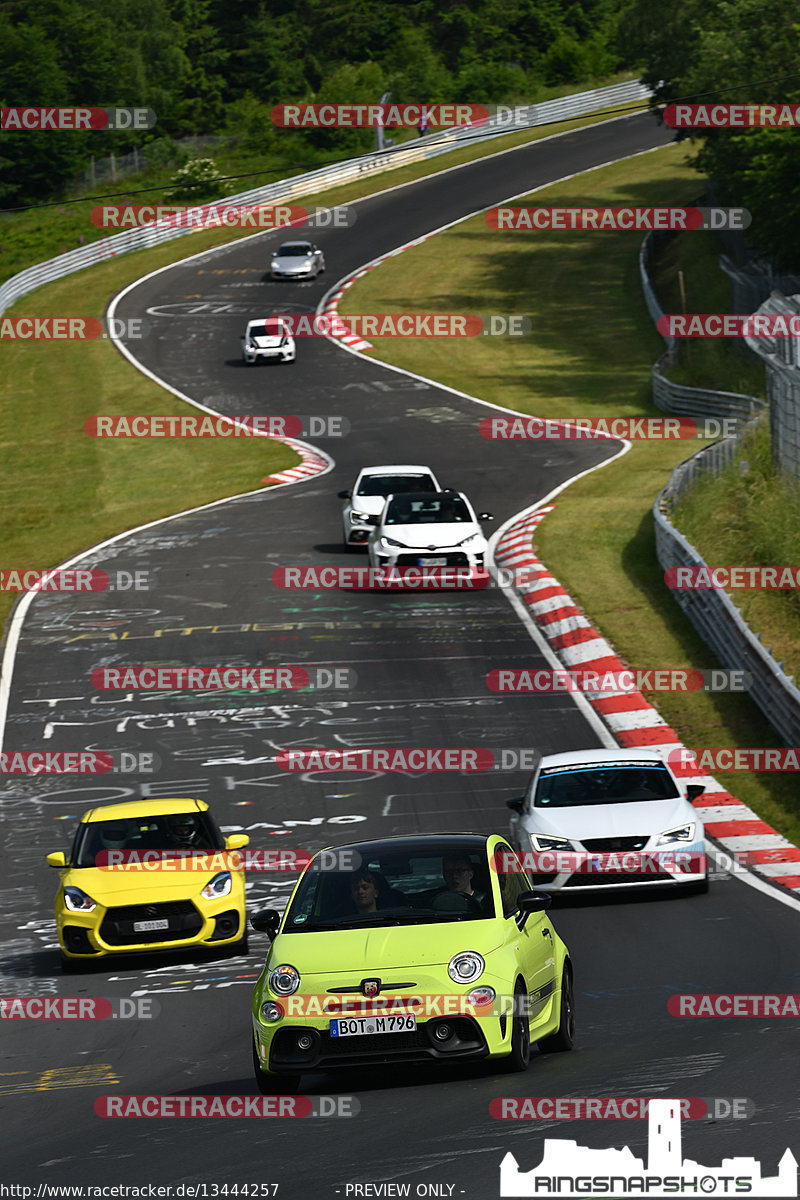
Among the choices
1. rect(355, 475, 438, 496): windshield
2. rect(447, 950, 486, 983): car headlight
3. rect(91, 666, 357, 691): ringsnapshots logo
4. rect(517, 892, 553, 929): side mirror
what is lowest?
rect(91, 666, 357, 691): ringsnapshots logo

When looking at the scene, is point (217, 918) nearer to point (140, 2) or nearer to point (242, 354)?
point (242, 354)

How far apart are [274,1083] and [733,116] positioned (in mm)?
44292

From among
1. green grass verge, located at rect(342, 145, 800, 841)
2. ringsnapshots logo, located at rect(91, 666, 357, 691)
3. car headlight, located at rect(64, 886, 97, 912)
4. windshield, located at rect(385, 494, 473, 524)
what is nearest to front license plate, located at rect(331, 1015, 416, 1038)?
car headlight, located at rect(64, 886, 97, 912)

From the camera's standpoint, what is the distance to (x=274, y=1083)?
9.38 meters

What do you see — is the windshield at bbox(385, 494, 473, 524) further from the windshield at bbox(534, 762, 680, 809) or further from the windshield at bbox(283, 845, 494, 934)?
the windshield at bbox(283, 845, 494, 934)

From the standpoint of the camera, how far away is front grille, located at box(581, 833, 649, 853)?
15617 millimetres

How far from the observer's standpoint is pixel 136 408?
50.5 m

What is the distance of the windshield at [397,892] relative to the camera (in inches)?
387

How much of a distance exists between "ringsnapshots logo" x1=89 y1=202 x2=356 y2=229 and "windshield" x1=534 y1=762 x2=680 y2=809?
194 feet

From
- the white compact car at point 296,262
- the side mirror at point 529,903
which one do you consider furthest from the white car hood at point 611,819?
the white compact car at point 296,262

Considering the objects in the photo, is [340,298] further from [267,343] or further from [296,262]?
[267,343]

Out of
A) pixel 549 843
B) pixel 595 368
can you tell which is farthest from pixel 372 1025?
pixel 595 368

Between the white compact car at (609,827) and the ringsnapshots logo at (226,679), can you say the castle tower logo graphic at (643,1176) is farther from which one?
the ringsnapshots logo at (226,679)

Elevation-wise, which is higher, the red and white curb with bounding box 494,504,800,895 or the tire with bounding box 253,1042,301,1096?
the tire with bounding box 253,1042,301,1096
